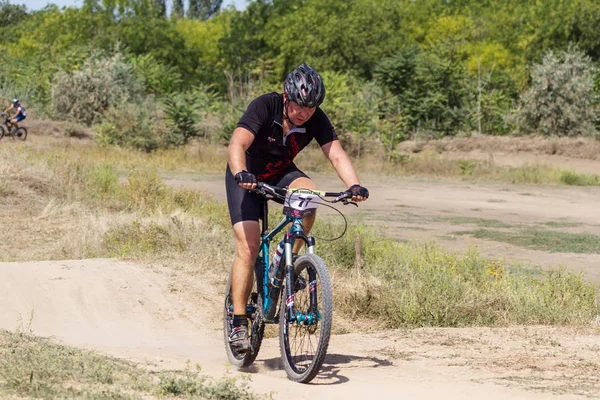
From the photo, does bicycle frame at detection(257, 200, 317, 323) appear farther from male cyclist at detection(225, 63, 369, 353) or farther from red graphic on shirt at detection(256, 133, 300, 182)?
red graphic on shirt at detection(256, 133, 300, 182)

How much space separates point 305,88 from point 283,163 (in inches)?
25.1

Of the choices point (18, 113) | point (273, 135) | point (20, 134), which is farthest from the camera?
A: point (20, 134)

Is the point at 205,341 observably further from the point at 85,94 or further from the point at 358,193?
the point at 85,94

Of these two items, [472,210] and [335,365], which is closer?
[335,365]

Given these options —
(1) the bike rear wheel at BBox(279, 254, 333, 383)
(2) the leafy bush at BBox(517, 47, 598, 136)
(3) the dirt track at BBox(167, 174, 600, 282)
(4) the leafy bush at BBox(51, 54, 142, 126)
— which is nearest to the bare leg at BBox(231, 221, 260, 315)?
(1) the bike rear wheel at BBox(279, 254, 333, 383)

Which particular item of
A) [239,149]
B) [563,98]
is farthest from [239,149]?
[563,98]

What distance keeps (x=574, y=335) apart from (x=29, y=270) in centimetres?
558

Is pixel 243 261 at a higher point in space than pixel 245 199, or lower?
lower

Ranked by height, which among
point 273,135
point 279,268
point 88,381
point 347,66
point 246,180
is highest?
point 347,66

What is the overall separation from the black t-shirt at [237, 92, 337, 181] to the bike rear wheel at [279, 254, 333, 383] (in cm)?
77

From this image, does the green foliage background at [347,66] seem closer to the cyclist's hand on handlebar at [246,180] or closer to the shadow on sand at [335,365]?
the shadow on sand at [335,365]

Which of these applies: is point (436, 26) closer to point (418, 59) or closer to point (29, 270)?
point (418, 59)

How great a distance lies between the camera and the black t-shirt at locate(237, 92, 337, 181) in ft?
21.1

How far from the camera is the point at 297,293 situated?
644 cm
